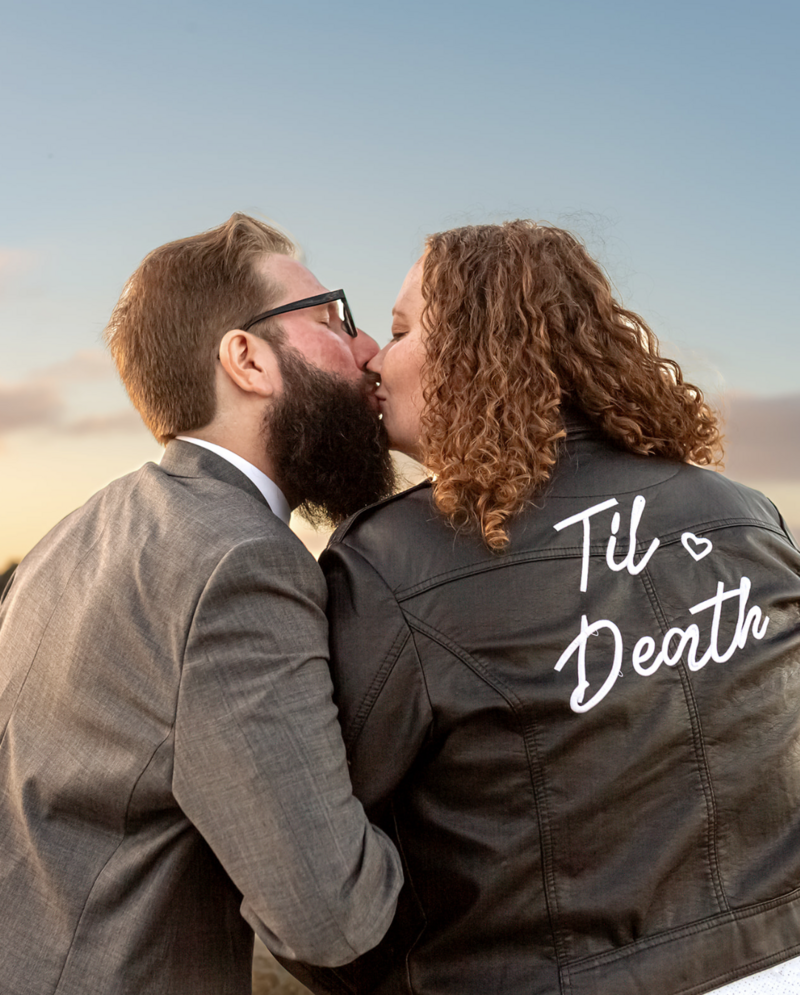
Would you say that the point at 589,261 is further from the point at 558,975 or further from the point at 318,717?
the point at 558,975

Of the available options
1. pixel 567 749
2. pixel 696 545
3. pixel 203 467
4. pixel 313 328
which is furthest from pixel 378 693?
A: pixel 313 328

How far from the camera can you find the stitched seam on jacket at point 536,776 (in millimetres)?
2076

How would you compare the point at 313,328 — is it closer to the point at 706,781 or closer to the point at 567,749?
the point at 567,749

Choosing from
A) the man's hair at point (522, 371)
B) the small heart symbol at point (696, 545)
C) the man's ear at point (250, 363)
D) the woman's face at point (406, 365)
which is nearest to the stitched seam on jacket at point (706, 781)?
the small heart symbol at point (696, 545)

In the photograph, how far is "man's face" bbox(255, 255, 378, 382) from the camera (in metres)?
2.95

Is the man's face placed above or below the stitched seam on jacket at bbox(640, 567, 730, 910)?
above

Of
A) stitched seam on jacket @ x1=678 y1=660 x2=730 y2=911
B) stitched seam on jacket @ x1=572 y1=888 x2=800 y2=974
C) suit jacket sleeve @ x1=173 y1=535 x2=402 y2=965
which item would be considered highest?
suit jacket sleeve @ x1=173 y1=535 x2=402 y2=965

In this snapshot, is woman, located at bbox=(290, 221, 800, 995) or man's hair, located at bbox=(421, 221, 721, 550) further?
man's hair, located at bbox=(421, 221, 721, 550)

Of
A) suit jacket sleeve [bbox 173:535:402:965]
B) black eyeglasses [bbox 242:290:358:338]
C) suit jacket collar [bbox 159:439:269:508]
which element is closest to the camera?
suit jacket sleeve [bbox 173:535:402:965]

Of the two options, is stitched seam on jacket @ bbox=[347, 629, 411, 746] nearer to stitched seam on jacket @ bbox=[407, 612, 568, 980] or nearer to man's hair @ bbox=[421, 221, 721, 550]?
stitched seam on jacket @ bbox=[407, 612, 568, 980]

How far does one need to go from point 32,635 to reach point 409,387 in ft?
3.86

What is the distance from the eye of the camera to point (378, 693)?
81.4 inches

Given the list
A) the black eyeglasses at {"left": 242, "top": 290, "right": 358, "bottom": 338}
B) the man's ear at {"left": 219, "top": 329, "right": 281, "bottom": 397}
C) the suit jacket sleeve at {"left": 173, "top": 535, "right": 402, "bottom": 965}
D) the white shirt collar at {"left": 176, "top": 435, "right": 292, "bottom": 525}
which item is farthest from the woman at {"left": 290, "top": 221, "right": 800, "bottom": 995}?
the black eyeglasses at {"left": 242, "top": 290, "right": 358, "bottom": 338}

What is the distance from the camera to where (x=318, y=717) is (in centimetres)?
193
